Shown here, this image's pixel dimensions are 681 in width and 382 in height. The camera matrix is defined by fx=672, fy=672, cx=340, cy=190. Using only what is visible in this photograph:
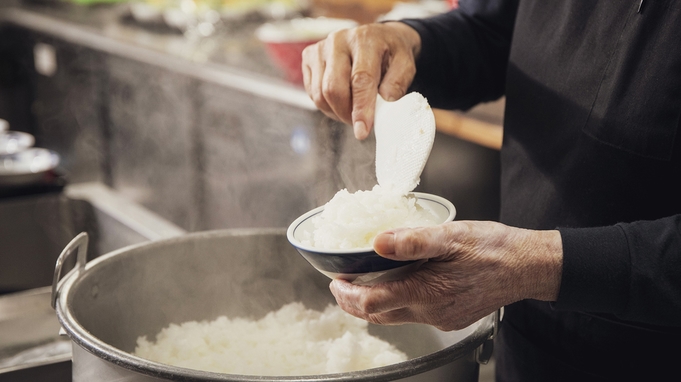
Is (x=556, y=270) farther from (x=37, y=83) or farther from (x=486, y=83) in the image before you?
(x=37, y=83)

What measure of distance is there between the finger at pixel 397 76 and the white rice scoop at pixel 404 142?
0.09 m

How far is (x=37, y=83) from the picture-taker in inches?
174

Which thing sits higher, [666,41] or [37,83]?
[666,41]

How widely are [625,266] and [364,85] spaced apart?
1.83ft

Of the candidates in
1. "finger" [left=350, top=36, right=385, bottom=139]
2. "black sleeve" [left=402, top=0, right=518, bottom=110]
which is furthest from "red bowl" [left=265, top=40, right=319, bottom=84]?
"finger" [left=350, top=36, right=385, bottom=139]

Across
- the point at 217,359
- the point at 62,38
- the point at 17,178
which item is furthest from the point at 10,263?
the point at 62,38

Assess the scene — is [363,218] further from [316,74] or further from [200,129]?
[200,129]

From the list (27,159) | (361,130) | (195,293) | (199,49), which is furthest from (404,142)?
(199,49)

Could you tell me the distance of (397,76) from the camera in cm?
133

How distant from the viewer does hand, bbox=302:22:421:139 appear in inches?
49.3

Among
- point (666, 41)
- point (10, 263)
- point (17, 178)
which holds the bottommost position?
point (10, 263)

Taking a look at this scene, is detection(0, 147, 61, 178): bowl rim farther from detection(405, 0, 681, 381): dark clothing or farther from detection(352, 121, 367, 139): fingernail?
detection(352, 121, 367, 139): fingernail

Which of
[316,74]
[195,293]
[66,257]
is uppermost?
[316,74]

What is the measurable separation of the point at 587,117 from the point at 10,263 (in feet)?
7.18
